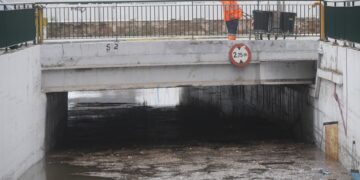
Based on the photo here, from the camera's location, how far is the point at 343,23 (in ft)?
74.8

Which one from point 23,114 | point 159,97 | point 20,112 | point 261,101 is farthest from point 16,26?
point 159,97

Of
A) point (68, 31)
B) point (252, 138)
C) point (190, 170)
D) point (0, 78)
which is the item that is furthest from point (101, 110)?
point (0, 78)

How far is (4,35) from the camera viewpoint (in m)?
20.4

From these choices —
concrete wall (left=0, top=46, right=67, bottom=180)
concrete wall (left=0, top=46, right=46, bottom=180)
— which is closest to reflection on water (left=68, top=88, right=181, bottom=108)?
concrete wall (left=0, top=46, right=67, bottom=180)

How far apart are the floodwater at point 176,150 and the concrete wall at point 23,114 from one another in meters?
0.67

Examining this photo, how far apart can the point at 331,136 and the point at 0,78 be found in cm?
981

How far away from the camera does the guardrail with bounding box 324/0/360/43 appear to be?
69.7 ft

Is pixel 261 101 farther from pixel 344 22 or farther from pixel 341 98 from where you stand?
pixel 341 98

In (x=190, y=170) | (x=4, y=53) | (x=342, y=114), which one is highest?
(x=4, y=53)

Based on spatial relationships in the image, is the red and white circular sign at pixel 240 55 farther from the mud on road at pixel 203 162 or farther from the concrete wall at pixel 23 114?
the concrete wall at pixel 23 114

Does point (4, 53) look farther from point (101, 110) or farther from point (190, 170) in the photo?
point (101, 110)

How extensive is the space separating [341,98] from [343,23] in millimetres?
2253

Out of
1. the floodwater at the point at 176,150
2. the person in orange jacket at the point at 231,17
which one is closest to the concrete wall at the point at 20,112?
the floodwater at the point at 176,150

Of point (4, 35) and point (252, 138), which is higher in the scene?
point (4, 35)
